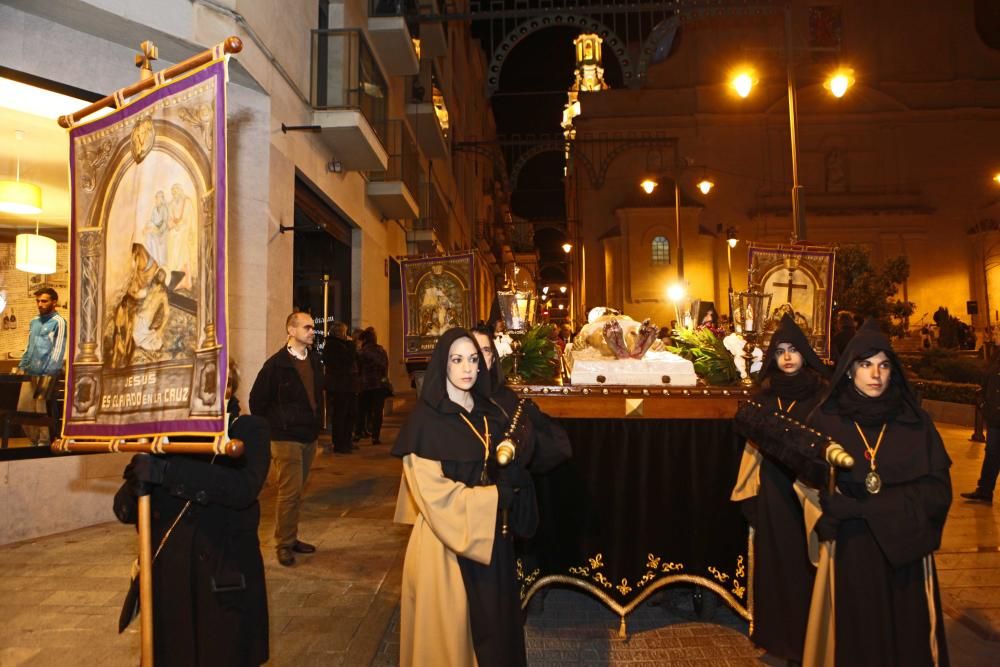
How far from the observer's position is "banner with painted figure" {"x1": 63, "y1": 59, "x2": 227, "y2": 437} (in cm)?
251

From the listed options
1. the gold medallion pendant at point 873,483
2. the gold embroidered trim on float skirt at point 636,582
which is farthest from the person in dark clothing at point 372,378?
the gold medallion pendant at point 873,483

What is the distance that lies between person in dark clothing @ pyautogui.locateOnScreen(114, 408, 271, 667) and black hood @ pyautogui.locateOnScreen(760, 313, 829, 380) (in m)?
3.14

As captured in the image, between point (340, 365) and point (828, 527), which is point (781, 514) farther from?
point (340, 365)

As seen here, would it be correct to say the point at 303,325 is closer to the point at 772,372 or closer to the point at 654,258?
the point at 772,372

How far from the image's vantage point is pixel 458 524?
9.78 ft

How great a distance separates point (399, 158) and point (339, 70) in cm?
449

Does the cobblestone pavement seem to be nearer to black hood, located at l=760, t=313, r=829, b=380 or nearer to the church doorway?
black hood, located at l=760, t=313, r=829, b=380

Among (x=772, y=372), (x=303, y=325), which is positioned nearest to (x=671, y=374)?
(x=772, y=372)

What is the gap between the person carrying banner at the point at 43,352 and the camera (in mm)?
7137

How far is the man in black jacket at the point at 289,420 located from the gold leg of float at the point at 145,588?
136 inches

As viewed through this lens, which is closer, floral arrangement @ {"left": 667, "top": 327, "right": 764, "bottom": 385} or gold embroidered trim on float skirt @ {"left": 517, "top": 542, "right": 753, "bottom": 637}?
gold embroidered trim on float skirt @ {"left": 517, "top": 542, "right": 753, "bottom": 637}

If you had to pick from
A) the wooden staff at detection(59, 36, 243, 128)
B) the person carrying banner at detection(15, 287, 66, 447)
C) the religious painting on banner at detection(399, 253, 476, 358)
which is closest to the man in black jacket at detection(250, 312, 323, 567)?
the religious painting on banner at detection(399, 253, 476, 358)

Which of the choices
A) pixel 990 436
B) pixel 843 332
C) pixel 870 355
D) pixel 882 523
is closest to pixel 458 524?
pixel 882 523

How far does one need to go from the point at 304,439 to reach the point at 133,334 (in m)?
3.65
